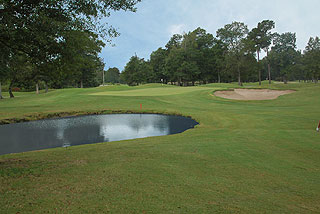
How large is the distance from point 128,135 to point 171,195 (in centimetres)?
1026

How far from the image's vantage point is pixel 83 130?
15.4m

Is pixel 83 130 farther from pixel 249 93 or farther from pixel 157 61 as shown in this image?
pixel 157 61

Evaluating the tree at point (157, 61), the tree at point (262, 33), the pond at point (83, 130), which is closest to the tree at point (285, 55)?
the tree at point (262, 33)

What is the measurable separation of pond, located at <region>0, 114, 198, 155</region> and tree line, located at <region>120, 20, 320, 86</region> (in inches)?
1647

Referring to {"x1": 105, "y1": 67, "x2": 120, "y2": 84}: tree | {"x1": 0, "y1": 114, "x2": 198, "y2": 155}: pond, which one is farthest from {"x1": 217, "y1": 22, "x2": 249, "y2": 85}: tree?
{"x1": 105, "y1": 67, "x2": 120, "y2": 84}: tree

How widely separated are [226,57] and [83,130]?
47292mm

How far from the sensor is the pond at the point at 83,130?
41.2 ft

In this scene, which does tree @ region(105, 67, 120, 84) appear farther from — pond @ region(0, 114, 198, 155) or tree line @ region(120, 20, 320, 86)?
pond @ region(0, 114, 198, 155)

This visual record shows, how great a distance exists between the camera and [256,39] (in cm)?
5941

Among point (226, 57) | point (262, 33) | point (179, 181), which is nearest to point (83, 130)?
point (179, 181)

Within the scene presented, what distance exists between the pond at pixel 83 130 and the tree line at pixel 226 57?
137 ft

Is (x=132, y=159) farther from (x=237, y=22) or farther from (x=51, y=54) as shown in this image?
(x=237, y=22)

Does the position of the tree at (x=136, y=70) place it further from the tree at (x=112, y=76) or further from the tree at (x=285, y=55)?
the tree at (x=112, y=76)

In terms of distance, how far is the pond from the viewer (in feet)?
41.2
